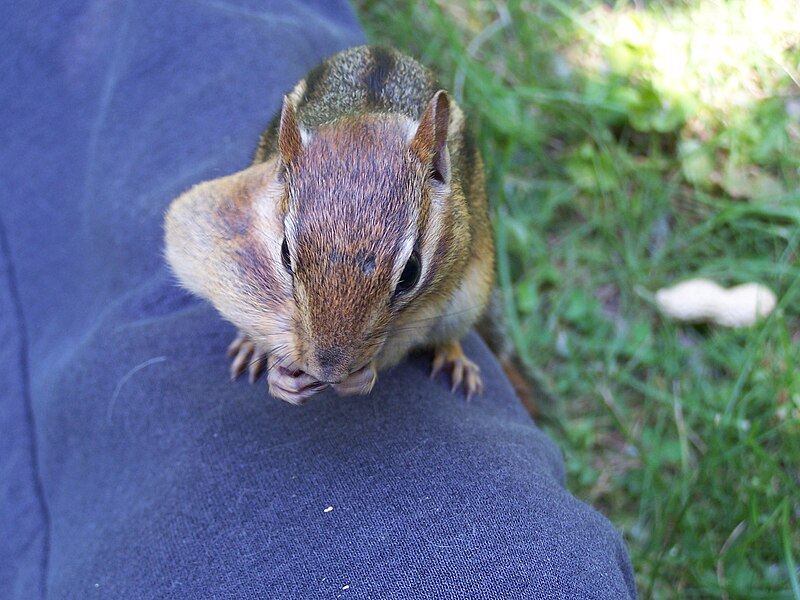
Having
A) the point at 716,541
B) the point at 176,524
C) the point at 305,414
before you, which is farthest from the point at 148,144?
the point at 716,541

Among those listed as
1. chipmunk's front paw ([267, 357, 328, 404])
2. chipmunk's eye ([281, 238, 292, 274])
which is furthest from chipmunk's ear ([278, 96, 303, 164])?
chipmunk's front paw ([267, 357, 328, 404])

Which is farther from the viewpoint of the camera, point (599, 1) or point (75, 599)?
point (599, 1)

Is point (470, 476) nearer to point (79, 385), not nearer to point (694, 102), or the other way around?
point (79, 385)

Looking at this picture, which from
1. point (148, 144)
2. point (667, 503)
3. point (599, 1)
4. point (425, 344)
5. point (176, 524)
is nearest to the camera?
point (176, 524)

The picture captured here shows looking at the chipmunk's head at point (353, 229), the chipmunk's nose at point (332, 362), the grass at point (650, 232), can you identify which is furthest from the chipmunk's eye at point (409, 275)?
the grass at point (650, 232)

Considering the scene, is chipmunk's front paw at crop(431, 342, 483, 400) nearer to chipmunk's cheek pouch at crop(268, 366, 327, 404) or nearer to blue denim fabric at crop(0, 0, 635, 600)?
blue denim fabric at crop(0, 0, 635, 600)

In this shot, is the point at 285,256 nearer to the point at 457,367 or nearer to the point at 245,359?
the point at 245,359

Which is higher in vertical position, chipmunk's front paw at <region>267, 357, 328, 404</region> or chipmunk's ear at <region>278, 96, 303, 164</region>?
chipmunk's ear at <region>278, 96, 303, 164</region>
